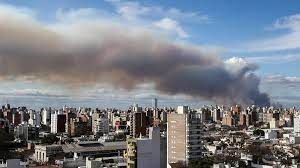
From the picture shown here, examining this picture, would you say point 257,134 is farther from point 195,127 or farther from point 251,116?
point 195,127

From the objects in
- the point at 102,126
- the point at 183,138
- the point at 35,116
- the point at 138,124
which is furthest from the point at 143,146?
the point at 35,116

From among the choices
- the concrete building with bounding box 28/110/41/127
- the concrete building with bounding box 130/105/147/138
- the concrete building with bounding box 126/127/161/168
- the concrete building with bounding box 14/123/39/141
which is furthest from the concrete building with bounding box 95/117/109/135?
the concrete building with bounding box 126/127/161/168

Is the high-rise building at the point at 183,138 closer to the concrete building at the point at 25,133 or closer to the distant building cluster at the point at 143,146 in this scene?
the distant building cluster at the point at 143,146

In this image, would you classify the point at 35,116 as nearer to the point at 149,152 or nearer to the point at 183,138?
the point at 183,138

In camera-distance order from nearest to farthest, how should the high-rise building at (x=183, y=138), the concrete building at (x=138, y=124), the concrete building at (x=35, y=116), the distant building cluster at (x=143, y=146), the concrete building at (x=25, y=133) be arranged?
the distant building cluster at (x=143, y=146)
the high-rise building at (x=183, y=138)
the concrete building at (x=25, y=133)
the concrete building at (x=138, y=124)
the concrete building at (x=35, y=116)

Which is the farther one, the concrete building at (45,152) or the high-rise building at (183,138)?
the concrete building at (45,152)

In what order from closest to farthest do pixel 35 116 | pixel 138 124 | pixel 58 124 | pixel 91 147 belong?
pixel 91 147, pixel 138 124, pixel 58 124, pixel 35 116

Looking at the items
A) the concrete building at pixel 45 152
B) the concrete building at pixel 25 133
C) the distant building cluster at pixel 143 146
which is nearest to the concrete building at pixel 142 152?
the distant building cluster at pixel 143 146
